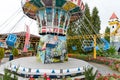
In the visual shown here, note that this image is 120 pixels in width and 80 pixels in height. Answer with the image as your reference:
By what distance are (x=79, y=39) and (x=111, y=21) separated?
12226 millimetres

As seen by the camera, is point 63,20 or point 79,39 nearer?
point 63,20

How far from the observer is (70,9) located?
50.8 ft

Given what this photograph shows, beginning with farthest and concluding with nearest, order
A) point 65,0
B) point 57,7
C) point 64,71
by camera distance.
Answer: point 57,7, point 65,0, point 64,71

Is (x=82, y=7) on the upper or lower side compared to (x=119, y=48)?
upper

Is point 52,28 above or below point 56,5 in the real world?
below

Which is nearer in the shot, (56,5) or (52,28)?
(56,5)

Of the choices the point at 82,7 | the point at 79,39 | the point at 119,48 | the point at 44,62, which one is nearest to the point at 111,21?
the point at 119,48

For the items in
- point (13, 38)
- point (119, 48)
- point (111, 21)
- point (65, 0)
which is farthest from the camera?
point (111, 21)

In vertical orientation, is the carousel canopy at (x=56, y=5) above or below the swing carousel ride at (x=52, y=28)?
above

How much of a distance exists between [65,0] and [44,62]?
4342mm

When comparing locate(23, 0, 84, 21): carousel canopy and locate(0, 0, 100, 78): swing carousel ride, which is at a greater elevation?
locate(23, 0, 84, 21): carousel canopy

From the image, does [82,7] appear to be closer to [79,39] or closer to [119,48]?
[79,39]

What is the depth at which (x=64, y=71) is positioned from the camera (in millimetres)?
12078

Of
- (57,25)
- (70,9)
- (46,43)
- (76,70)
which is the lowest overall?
(76,70)
